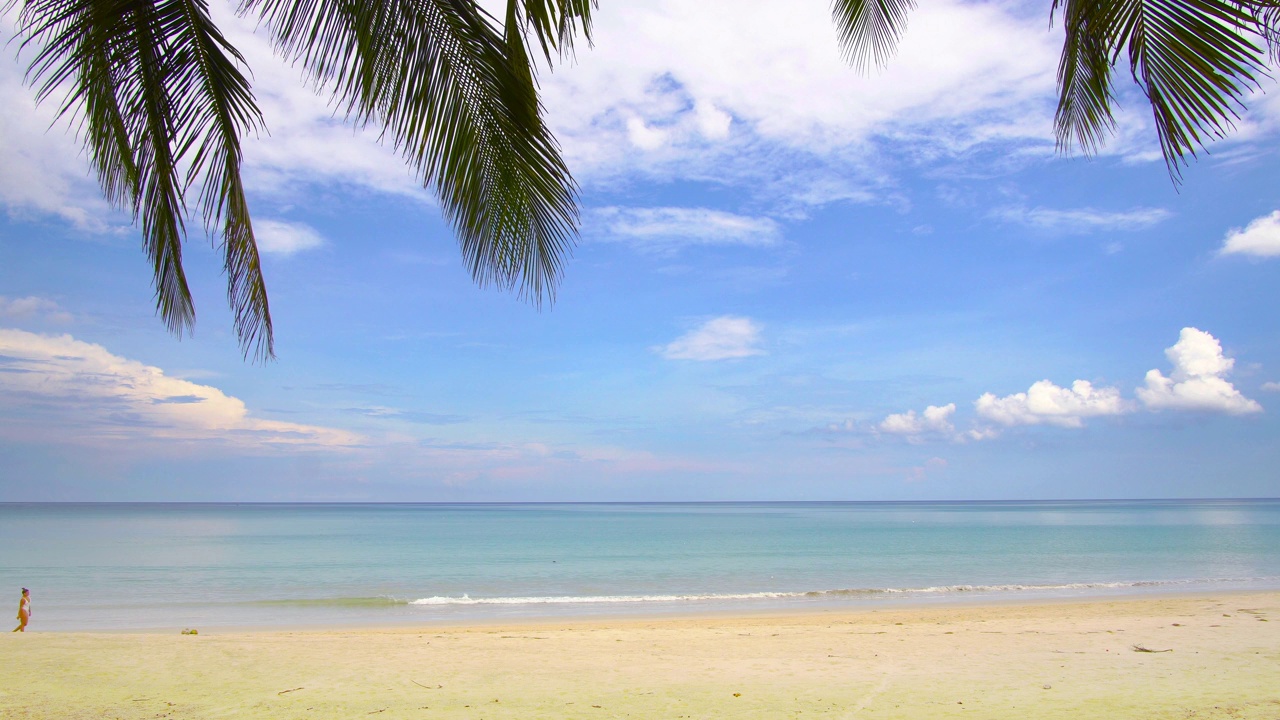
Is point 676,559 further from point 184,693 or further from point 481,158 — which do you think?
point 481,158

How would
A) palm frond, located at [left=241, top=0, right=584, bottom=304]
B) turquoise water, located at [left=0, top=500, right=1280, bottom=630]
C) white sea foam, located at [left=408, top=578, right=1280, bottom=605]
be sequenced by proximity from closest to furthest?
palm frond, located at [left=241, top=0, right=584, bottom=304] < turquoise water, located at [left=0, top=500, right=1280, bottom=630] < white sea foam, located at [left=408, top=578, right=1280, bottom=605]

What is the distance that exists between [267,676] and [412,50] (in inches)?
253

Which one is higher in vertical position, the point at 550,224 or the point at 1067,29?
the point at 1067,29

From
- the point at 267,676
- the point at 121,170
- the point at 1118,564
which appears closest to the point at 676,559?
the point at 1118,564

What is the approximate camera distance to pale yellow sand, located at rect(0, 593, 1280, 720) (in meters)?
5.94

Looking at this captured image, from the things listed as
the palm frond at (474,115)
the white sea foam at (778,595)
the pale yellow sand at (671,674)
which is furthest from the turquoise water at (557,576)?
the palm frond at (474,115)

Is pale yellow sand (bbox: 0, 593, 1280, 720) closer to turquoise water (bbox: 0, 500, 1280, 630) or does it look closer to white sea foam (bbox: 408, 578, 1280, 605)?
turquoise water (bbox: 0, 500, 1280, 630)

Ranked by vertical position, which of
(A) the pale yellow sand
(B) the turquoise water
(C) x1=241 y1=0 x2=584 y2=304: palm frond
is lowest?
(B) the turquoise water

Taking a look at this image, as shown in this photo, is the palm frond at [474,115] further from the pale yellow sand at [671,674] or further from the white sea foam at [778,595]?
the white sea foam at [778,595]

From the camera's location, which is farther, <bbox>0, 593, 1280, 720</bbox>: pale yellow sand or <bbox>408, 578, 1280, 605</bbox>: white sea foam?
<bbox>408, 578, 1280, 605</bbox>: white sea foam

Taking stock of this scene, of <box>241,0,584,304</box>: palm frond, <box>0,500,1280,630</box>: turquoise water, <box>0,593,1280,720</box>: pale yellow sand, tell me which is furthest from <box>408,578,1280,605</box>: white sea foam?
<box>241,0,584,304</box>: palm frond

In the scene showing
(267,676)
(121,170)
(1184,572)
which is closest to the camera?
(121,170)

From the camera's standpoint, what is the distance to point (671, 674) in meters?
7.46

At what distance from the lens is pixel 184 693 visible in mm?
6668
